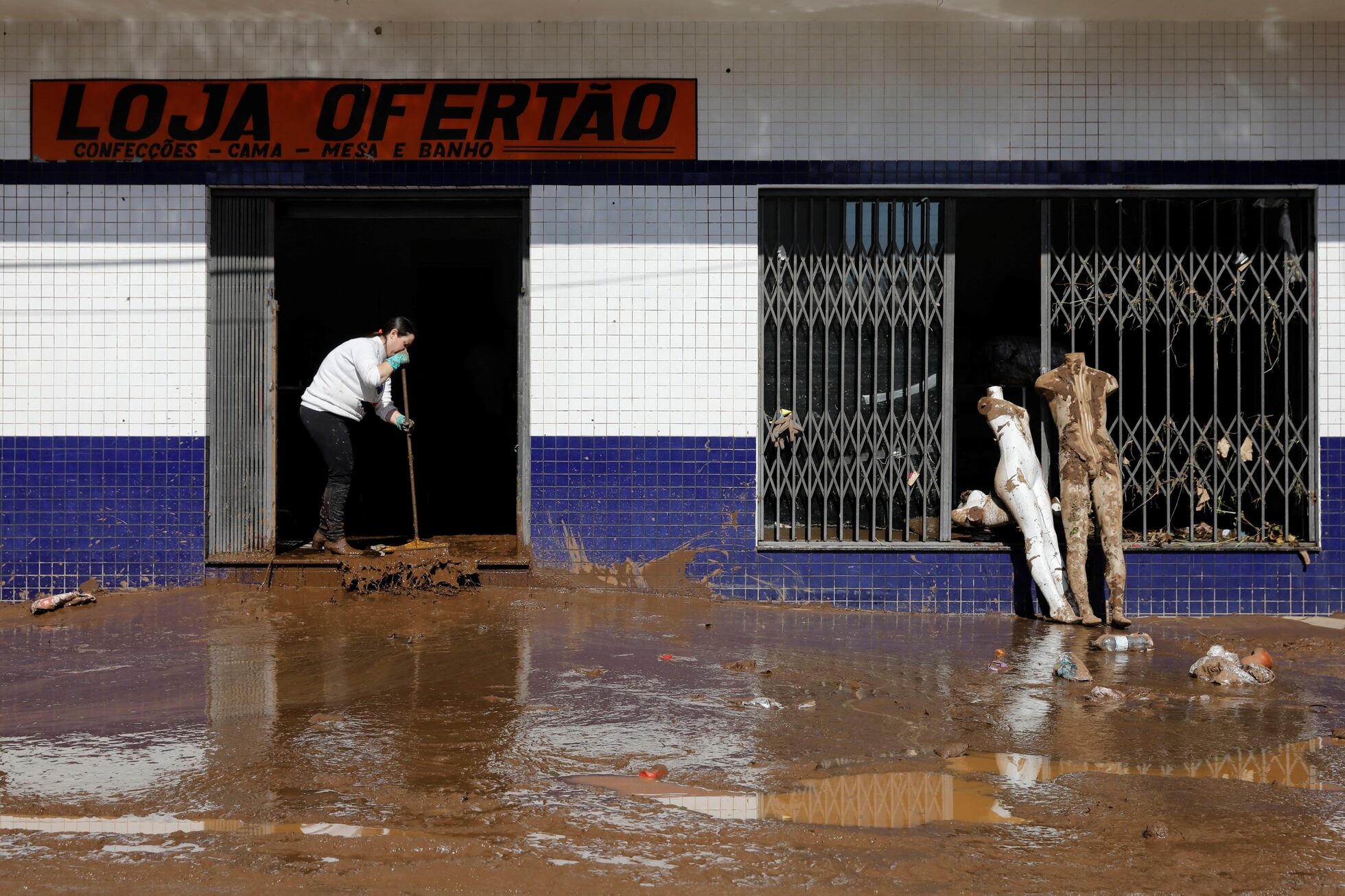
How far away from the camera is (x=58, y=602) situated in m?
7.18

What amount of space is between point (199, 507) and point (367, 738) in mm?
3516

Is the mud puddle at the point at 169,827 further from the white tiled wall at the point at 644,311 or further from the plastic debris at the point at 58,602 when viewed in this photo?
the white tiled wall at the point at 644,311

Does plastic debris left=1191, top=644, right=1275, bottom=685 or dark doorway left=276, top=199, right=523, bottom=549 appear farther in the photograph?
dark doorway left=276, top=199, right=523, bottom=549

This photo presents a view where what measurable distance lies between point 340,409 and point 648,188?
2.52 meters

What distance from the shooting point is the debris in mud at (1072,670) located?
18.5 feet

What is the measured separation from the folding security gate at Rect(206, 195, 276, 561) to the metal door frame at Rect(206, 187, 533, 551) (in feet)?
0.07

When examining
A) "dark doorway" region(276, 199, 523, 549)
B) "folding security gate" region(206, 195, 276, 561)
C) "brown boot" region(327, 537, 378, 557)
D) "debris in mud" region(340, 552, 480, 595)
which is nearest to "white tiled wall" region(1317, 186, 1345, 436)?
"debris in mud" region(340, 552, 480, 595)

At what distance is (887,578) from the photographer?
7508 mm

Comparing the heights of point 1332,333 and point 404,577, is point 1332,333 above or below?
→ above

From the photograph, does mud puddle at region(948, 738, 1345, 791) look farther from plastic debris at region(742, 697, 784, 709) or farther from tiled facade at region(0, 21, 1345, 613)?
tiled facade at region(0, 21, 1345, 613)

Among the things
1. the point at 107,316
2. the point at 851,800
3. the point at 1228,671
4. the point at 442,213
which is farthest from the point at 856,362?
the point at 107,316

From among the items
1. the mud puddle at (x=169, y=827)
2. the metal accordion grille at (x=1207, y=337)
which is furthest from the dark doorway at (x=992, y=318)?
the mud puddle at (x=169, y=827)

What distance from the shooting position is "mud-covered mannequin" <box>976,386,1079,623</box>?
282 inches

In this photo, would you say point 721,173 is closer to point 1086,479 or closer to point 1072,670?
point 1086,479
